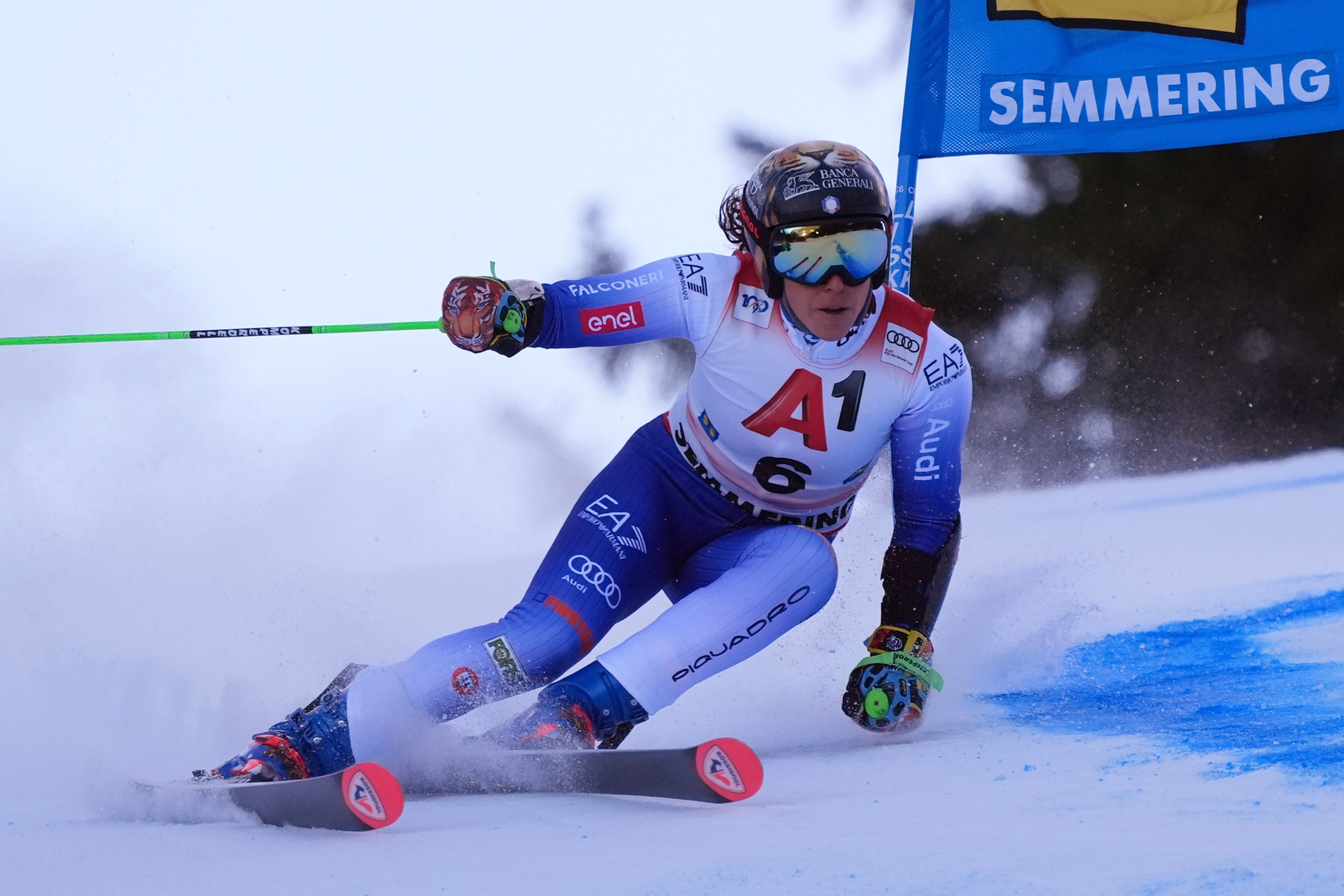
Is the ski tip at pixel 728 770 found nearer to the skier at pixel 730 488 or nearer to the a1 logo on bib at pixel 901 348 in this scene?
the skier at pixel 730 488

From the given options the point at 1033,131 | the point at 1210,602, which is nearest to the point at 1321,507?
the point at 1210,602

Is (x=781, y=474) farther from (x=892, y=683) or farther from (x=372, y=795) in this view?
(x=372, y=795)

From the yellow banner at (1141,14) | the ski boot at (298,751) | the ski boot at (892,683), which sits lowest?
the ski boot at (298,751)

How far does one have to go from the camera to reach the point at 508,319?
255cm

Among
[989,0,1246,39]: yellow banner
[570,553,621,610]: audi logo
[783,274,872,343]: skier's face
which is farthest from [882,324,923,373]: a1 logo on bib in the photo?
[989,0,1246,39]: yellow banner

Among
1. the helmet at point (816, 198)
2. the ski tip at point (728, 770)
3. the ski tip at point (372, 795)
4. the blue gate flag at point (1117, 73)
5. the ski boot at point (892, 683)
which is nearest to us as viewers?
the ski tip at point (372, 795)

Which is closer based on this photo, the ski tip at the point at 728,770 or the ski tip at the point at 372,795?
the ski tip at the point at 372,795

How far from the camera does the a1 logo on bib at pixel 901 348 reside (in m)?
2.65

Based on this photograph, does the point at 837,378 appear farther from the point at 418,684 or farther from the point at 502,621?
the point at 418,684

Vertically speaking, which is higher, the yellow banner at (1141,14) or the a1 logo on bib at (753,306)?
the yellow banner at (1141,14)

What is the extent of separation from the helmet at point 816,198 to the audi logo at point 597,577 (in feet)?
2.13

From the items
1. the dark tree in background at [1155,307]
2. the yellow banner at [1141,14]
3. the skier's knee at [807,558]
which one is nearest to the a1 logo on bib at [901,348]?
the skier's knee at [807,558]

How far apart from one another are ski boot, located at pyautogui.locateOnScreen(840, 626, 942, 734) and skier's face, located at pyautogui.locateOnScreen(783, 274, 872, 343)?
649mm

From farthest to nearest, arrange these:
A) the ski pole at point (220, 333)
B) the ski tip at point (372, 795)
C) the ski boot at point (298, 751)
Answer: the ski pole at point (220, 333) → the ski boot at point (298, 751) → the ski tip at point (372, 795)
